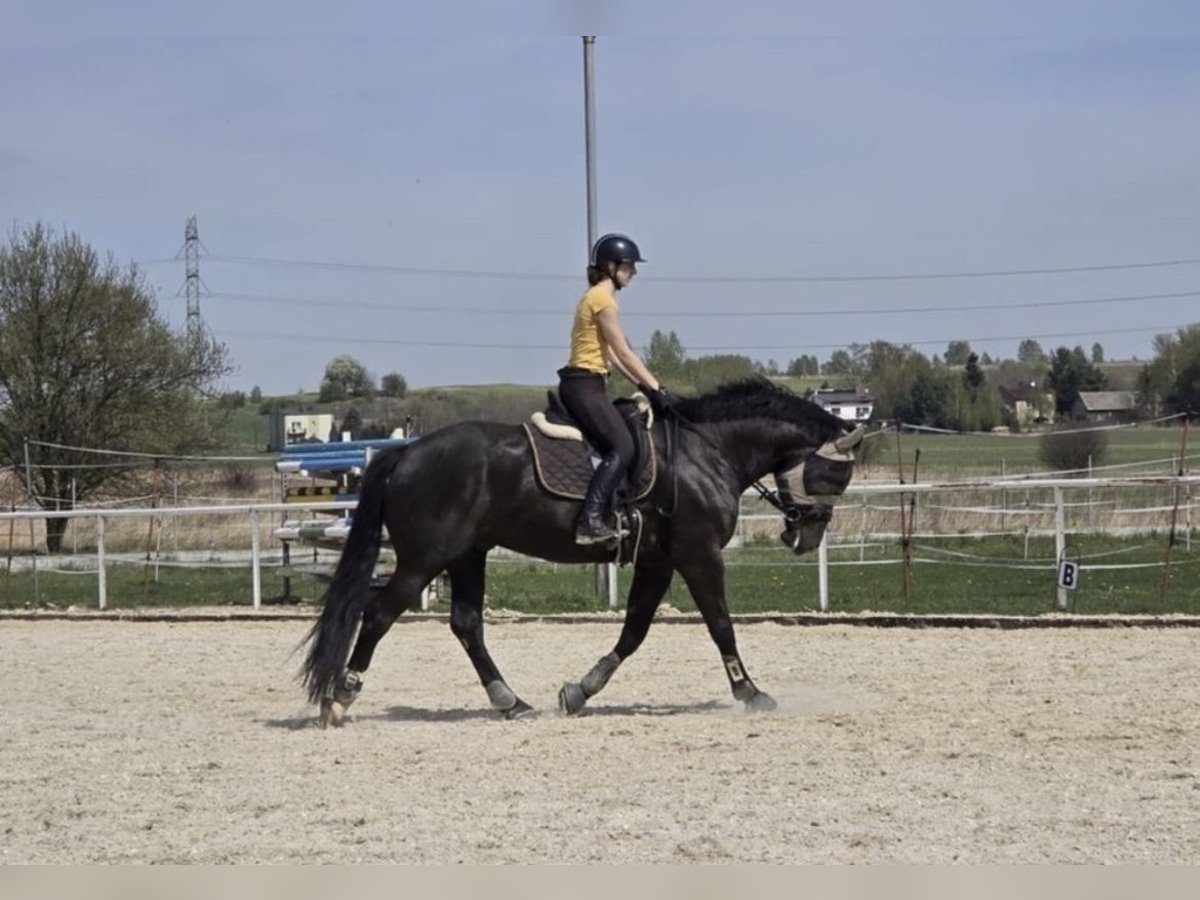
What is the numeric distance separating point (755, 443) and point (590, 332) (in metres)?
1.28

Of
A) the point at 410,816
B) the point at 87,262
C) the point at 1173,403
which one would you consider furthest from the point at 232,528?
the point at 410,816

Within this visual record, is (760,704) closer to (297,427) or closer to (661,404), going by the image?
(661,404)

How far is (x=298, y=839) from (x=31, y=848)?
958mm

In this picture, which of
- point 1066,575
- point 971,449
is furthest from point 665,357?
point 1066,575

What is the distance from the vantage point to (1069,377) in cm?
4219

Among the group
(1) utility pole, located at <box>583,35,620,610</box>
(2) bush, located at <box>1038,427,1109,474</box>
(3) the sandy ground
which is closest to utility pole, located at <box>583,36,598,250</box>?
(1) utility pole, located at <box>583,35,620,610</box>

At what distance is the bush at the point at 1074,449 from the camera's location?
101ft

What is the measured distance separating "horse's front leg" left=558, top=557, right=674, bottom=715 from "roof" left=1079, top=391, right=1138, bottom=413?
Answer: 33.1m

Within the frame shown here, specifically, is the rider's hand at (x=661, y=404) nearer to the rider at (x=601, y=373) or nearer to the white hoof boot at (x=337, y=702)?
the rider at (x=601, y=373)

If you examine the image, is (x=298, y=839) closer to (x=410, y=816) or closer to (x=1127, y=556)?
(x=410, y=816)

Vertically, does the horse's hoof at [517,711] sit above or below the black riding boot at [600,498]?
below

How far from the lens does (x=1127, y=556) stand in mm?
21891

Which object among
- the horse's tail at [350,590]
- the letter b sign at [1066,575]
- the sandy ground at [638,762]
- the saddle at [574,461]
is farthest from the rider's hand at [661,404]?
the letter b sign at [1066,575]

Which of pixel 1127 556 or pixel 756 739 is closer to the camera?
pixel 756 739
